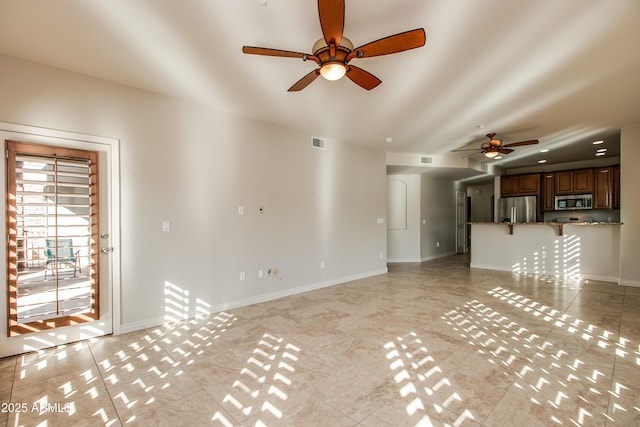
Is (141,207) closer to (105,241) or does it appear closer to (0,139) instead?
(105,241)

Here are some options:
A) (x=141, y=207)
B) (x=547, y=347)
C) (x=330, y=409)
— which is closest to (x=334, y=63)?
(x=330, y=409)

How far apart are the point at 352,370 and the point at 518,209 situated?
817 cm

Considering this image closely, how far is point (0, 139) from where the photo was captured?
103 inches

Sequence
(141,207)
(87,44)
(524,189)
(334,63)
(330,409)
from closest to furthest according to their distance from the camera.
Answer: (330,409)
(334,63)
(87,44)
(141,207)
(524,189)

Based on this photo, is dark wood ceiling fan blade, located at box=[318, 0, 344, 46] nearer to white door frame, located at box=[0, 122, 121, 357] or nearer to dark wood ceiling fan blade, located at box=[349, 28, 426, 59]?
dark wood ceiling fan blade, located at box=[349, 28, 426, 59]

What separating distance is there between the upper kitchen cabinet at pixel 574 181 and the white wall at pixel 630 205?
7.90ft

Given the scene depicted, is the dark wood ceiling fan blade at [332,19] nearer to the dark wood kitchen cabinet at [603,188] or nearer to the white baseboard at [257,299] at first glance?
the white baseboard at [257,299]

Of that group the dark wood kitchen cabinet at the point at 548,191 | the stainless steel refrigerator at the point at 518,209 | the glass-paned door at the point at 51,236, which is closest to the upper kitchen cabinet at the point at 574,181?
the dark wood kitchen cabinet at the point at 548,191

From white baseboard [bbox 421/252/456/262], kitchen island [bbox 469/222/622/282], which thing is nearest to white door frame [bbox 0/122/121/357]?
white baseboard [bbox 421/252/456/262]

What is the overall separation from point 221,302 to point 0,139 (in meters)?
2.79

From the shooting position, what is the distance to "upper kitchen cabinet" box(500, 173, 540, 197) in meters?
7.93

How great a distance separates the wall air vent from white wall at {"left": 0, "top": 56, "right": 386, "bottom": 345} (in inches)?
4.7

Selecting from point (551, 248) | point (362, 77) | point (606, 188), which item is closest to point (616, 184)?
point (606, 188)

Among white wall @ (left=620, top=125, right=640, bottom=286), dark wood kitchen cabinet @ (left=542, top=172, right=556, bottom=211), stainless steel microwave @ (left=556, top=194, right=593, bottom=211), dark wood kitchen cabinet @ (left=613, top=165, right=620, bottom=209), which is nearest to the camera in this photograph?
white wall @ (left=620, top=125, right=640, bottom=286)
